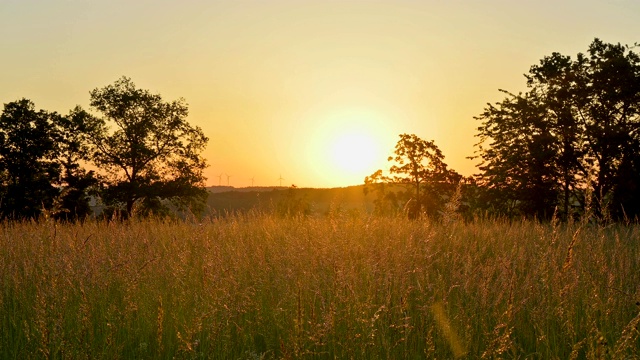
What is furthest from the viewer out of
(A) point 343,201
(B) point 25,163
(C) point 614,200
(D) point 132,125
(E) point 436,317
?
(D) point 132,125

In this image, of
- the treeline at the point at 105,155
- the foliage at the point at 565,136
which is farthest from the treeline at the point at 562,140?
the treeline at the point at 105,155

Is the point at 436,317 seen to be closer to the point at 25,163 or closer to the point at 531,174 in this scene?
the point at 531,174

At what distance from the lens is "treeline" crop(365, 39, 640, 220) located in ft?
86.4

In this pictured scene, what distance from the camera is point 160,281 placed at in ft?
20.6

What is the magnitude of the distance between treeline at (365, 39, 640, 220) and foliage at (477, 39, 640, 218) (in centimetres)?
5

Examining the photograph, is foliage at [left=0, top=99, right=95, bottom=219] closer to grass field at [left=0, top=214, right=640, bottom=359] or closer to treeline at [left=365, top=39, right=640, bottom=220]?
treeline at [left=365, top=39, right=640, bottom=220]

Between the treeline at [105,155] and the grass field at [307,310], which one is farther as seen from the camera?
the treeline at [105,155]

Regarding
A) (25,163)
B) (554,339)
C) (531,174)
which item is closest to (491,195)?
(531,174)

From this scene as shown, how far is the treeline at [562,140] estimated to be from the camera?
86.4 ft

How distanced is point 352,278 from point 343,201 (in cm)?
301

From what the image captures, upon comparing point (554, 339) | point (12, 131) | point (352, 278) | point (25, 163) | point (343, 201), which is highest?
point (12, 131)

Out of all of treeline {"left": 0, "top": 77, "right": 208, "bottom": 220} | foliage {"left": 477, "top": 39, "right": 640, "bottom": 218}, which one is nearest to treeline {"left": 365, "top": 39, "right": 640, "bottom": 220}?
foliage {"left": 477, "top": 39, "right": 640, "bottom": 218}

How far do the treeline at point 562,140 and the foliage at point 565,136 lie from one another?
0.05 metres

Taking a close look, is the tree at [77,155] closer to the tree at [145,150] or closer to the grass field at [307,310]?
the tree at [145,150]
